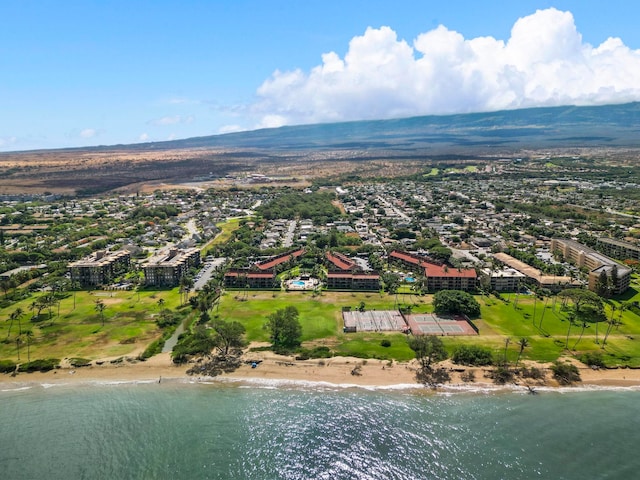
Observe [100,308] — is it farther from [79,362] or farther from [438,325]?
[438,325]

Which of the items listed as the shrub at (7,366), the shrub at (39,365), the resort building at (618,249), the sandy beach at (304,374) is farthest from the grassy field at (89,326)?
the resort building at (618,249)

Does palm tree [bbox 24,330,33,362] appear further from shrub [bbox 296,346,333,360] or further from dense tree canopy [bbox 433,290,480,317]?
dense tree canopy [bbox 433,290,480,317]

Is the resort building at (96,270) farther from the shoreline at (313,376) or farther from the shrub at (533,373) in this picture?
the shrub at (533,373)

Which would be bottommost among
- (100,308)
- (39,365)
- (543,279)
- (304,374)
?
(304,374)

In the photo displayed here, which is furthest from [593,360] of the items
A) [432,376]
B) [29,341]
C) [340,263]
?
[29,341]

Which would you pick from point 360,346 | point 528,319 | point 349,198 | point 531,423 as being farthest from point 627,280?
point 349,198
